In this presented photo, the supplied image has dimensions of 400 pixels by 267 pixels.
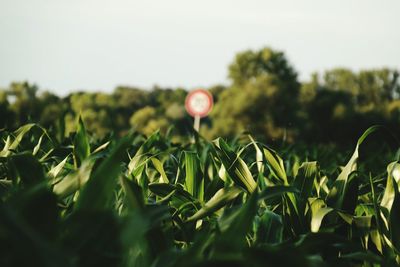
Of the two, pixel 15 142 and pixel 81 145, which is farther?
pixel 15 142

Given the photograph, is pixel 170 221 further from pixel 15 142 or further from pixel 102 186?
pixel 15 142

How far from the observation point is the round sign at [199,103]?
26.0ft

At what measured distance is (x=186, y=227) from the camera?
2.60 ft

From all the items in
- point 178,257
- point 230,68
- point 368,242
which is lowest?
point 368,242

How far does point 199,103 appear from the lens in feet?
26.5

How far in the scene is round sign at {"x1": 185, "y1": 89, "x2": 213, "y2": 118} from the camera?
793cm

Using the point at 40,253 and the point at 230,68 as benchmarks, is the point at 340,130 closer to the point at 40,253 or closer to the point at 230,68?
the point at 230,68

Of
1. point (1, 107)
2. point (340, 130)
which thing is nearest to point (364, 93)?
point (340, 130)

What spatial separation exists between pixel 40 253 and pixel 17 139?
95cm

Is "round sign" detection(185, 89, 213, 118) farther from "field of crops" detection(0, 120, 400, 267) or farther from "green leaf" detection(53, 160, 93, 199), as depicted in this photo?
"green leaf" detection(53, 160, 93, 199)

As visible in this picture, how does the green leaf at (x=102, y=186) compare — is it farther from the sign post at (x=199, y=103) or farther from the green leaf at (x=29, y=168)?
the sign post at (x=199, y=103)

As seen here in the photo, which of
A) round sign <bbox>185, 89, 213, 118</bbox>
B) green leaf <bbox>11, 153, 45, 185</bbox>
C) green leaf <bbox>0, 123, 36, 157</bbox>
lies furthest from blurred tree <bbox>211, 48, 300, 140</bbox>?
green leaf <bbox>11, 153, 45, 185</bbox>

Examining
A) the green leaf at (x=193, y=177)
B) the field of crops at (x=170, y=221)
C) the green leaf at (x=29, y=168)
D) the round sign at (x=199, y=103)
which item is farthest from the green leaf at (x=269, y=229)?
the round sign at (x=199, y=103)

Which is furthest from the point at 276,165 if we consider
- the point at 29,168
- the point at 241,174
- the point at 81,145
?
the point at 29,168
